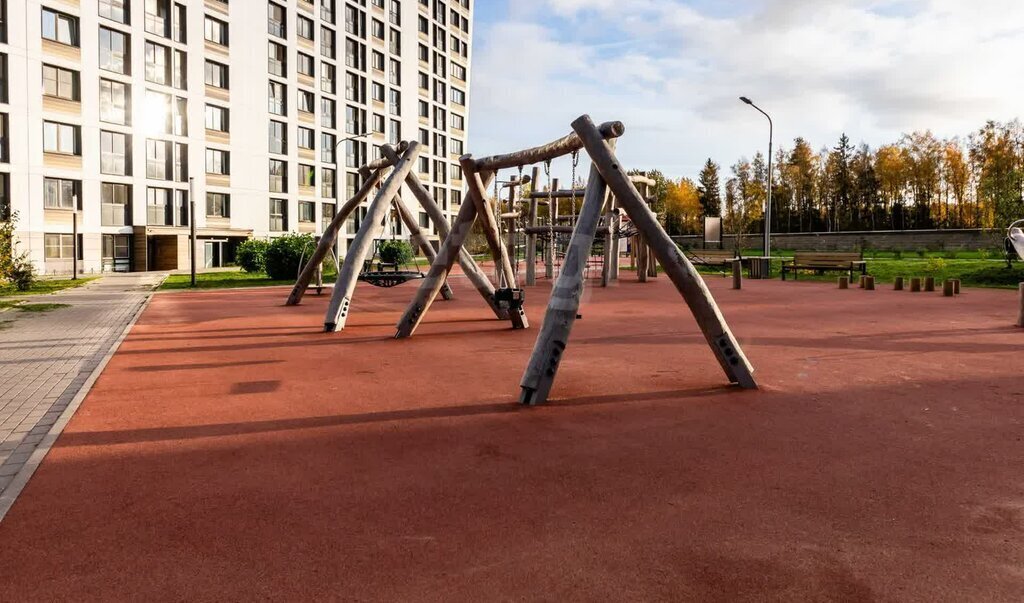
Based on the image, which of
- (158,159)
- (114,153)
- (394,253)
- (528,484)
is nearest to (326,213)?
(158,159)

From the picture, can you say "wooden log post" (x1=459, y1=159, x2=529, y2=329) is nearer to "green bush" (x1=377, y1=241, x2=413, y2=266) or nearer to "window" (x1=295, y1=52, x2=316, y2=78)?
"green bush" (x1=377, y1=241, x2=413, y2=266)

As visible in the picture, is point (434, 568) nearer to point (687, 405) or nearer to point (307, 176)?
point (687, 405)

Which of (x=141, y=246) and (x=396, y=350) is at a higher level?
(x=141, y=246)

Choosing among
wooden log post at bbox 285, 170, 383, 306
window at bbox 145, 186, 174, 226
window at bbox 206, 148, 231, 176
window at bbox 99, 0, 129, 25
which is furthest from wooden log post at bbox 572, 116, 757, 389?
window at bbox 206, 148, 231, 176

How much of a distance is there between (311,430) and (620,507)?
2.94 m

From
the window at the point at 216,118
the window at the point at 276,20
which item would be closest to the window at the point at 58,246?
the window at the point at 216,118

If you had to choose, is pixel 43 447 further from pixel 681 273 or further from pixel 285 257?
pixel 285 257

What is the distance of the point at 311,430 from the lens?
230 inches

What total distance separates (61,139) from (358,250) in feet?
101

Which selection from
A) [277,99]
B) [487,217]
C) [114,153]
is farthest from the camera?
[277,99]

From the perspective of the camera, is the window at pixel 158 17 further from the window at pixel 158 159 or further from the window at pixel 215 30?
the window at pixel 158 159

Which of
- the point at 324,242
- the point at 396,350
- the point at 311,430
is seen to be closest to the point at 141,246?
the point at 324,242

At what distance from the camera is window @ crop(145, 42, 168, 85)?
127 feet

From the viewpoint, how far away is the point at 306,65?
50.1 m
